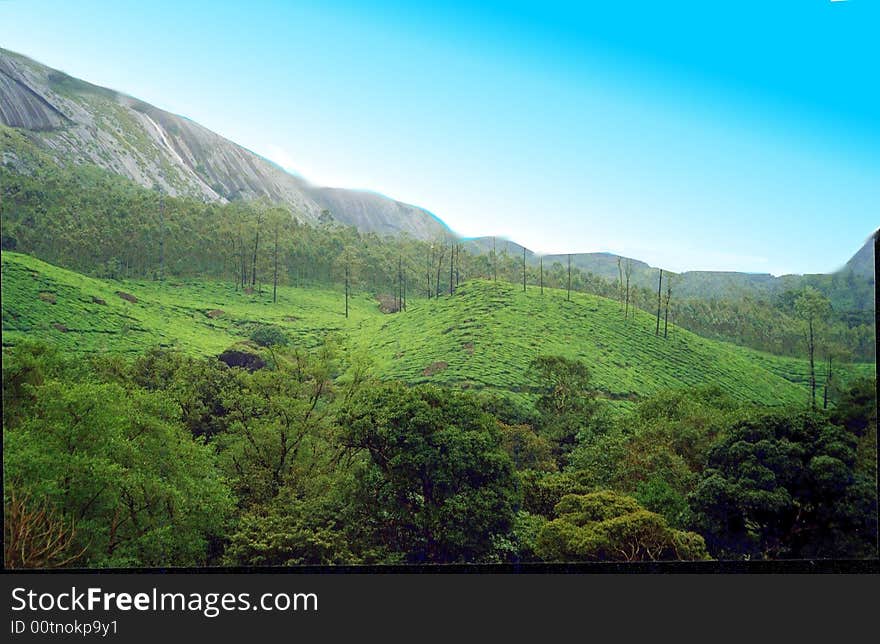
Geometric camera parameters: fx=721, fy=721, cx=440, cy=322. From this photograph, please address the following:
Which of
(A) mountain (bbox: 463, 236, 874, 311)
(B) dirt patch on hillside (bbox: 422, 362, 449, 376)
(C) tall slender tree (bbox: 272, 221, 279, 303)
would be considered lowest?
(B) dirt patch on hillside (bbox: 422, 362, 449, 376)

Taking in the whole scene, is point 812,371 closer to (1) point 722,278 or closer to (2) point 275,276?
(1) point 722,278

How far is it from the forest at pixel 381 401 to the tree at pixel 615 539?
4 centimetres

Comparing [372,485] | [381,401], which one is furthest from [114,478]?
[381,401]

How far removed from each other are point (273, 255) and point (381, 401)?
23.1 ft

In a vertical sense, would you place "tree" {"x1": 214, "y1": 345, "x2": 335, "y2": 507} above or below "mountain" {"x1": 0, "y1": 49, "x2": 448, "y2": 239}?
below

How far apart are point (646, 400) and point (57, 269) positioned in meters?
13.2

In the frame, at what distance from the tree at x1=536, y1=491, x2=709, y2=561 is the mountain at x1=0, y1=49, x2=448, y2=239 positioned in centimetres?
828

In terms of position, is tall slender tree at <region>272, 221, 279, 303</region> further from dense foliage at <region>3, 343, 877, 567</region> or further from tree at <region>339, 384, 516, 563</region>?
tree at <region>339, 384, 516, 563</region>

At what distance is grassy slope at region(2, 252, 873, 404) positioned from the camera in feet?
48.0

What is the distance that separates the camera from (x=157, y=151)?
18.9 m

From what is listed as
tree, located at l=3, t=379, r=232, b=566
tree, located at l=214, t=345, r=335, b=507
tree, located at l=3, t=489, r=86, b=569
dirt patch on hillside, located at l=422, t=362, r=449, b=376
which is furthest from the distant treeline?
tree, located at l=3, t=489, r=86, b=569
